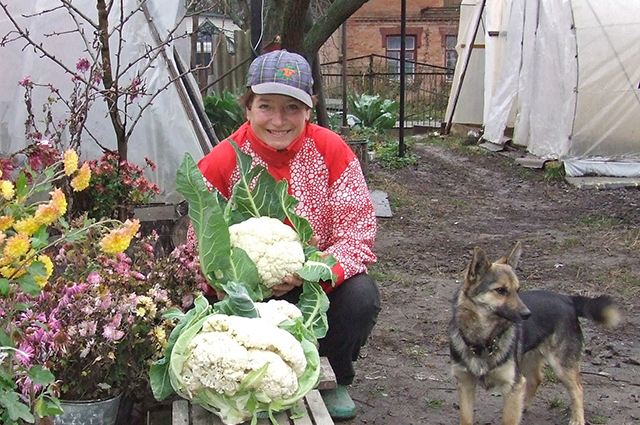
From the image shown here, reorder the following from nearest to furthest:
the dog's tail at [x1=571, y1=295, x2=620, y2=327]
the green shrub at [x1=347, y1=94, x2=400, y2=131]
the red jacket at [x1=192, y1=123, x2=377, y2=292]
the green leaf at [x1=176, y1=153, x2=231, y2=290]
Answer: the green leaf at [x1=176, y1=153, x2=231, y2=290], the red jacket at [x1=192, y1=123, x2=377, y2=292], the dog's tail at [x1=571, y1=295, x2=620, y2=327], the green shrub at [x1=347, y1=94, x2=400, y2=131]

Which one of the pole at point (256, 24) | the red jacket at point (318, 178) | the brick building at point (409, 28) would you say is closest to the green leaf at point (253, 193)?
the red jacket at point (318, 178)

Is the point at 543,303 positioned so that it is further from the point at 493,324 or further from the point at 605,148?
the point at 605,148

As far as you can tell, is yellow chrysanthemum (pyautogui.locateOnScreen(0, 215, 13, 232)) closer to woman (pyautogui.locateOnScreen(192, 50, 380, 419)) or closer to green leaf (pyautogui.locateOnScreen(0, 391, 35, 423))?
green leaf (pyautogui.locateOnScreen(0, 391, 35, 423))

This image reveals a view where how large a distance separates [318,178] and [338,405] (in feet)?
3.18

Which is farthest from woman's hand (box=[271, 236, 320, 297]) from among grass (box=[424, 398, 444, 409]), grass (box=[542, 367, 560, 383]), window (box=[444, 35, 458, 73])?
window (box=[444, 35, 458, 73])

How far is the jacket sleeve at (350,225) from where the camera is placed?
305 centimetres

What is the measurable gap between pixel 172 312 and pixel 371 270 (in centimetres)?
384

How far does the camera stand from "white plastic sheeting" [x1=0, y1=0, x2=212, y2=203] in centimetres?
532

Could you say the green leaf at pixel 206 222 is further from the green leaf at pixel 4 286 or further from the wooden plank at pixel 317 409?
the green leaf at pixel 4 286

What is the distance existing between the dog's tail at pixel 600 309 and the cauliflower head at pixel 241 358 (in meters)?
1.86

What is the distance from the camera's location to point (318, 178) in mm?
3195

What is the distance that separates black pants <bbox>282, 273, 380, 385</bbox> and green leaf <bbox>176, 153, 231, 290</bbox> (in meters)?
0.36

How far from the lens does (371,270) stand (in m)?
6.25

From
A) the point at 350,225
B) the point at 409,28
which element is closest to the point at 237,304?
the point at 350,225
